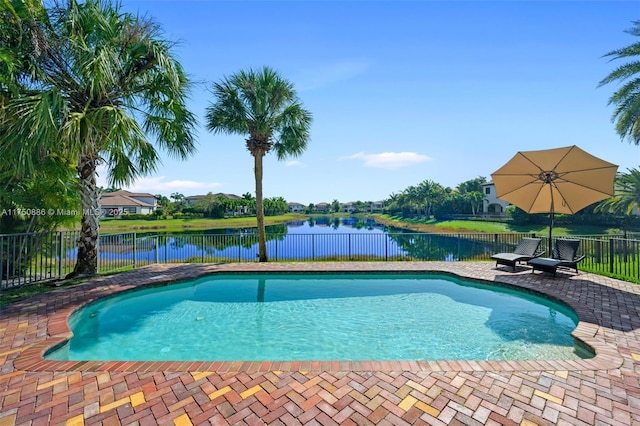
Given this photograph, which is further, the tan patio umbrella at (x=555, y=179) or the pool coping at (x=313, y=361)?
the tan patio umbrella at (x=555, y=179)

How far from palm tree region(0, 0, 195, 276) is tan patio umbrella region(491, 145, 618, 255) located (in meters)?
9.39

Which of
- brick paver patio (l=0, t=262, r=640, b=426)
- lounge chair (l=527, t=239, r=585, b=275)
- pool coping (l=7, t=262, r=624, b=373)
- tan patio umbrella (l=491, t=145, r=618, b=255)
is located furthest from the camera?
lounge chair (l=527, t=239, r=585, b=275)

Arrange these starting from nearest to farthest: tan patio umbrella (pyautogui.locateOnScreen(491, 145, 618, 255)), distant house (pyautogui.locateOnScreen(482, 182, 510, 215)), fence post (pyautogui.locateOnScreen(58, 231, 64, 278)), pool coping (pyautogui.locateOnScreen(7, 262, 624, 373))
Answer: pool coping (pyautogui.locateOnScreen(7, 262, 624, 373)) → tan patio umbrella (pyautogui.locateOnScreen(491, 145, 618, 255)) → fence post (pyautogui.locateOnScreen(58, 231, 64, 278)) → distant house (pyautogui.locateOnScreen(482, 182, 510, 215))

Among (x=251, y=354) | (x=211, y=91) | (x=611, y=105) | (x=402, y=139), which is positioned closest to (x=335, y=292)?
(x=251, y=354)

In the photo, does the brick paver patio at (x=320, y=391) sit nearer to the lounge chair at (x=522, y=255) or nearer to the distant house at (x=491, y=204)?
the lounge chair at (x=522, y=255)

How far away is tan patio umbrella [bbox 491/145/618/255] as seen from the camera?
23.0 feet

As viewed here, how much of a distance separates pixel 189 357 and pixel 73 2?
7931 mm

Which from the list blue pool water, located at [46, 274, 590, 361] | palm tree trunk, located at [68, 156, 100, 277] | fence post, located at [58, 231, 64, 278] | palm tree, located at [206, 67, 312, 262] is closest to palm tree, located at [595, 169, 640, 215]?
blue pool water, located at [46, 274, 590, 361]

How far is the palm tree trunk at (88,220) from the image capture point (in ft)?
24.6

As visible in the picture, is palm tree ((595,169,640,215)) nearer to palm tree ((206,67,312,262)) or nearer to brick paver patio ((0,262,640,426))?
palm tree ((206,67,312,262))

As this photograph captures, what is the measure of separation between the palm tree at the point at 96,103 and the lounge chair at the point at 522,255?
390 inches

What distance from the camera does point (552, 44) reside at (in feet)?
27.5

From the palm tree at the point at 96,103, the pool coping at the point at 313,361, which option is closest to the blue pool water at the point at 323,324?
the pool coping at the point at 313,361

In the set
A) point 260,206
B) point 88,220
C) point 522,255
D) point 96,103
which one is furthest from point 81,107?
point 522,255
